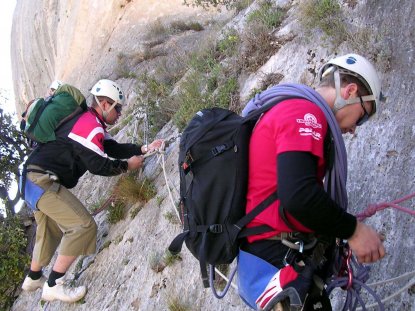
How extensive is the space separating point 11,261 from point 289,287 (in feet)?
23.7

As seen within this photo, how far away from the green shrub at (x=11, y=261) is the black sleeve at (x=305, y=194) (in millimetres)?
7306

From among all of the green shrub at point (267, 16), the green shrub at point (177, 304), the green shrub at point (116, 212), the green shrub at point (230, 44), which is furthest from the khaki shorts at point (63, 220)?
the green shrub at point (267, 16)

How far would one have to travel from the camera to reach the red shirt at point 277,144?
7.92 ft

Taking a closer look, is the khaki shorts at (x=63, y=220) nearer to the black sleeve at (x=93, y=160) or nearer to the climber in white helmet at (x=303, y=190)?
the black sleeve at (x=93, y=160)

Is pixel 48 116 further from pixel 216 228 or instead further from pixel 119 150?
pixel 216 228

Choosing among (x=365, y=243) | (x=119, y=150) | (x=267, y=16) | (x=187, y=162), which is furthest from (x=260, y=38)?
(x=365, y=243)

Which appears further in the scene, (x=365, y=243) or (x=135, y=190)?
(x=135, y=190)

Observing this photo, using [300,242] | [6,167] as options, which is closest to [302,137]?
[300,242]

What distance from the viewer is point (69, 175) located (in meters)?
6.21

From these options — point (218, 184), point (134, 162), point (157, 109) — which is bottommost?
point (157, 109)

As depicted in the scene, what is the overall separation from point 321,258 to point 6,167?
396 inches

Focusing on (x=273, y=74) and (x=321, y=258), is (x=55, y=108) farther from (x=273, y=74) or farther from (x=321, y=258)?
(x=321, y=258)

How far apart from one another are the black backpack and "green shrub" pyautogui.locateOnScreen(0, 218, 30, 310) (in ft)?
21.4

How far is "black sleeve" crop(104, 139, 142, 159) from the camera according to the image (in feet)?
22.0
